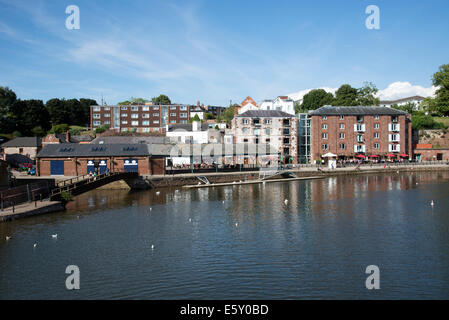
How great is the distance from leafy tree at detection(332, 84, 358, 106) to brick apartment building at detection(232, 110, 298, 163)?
113 feet

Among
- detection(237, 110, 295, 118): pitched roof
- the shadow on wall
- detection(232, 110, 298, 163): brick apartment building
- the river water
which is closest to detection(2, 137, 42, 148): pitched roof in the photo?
the shadow on wall

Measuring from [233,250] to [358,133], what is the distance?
71.0 m

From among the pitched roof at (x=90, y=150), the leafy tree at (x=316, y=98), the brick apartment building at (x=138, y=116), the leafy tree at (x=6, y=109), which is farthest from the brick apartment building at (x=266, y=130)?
the leafy tree at (x=6, y=109)

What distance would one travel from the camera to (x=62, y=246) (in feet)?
86.5

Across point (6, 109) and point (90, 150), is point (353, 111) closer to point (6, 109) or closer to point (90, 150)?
point (90, 150)

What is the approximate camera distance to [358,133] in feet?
290

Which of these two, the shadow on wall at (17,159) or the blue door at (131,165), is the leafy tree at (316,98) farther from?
the shadow on wall at (17,159)

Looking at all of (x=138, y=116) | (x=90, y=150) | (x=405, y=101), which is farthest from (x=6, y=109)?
(x=405, y=101)

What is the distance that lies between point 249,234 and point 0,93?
108234 mm

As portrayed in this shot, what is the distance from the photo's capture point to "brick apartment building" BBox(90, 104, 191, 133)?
123 metres

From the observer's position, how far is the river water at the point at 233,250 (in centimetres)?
1920

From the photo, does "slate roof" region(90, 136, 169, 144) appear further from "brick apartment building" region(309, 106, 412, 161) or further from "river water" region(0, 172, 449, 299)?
"river water" region(0, 172, 449, 299)

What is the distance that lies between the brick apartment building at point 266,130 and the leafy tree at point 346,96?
34.5 m
